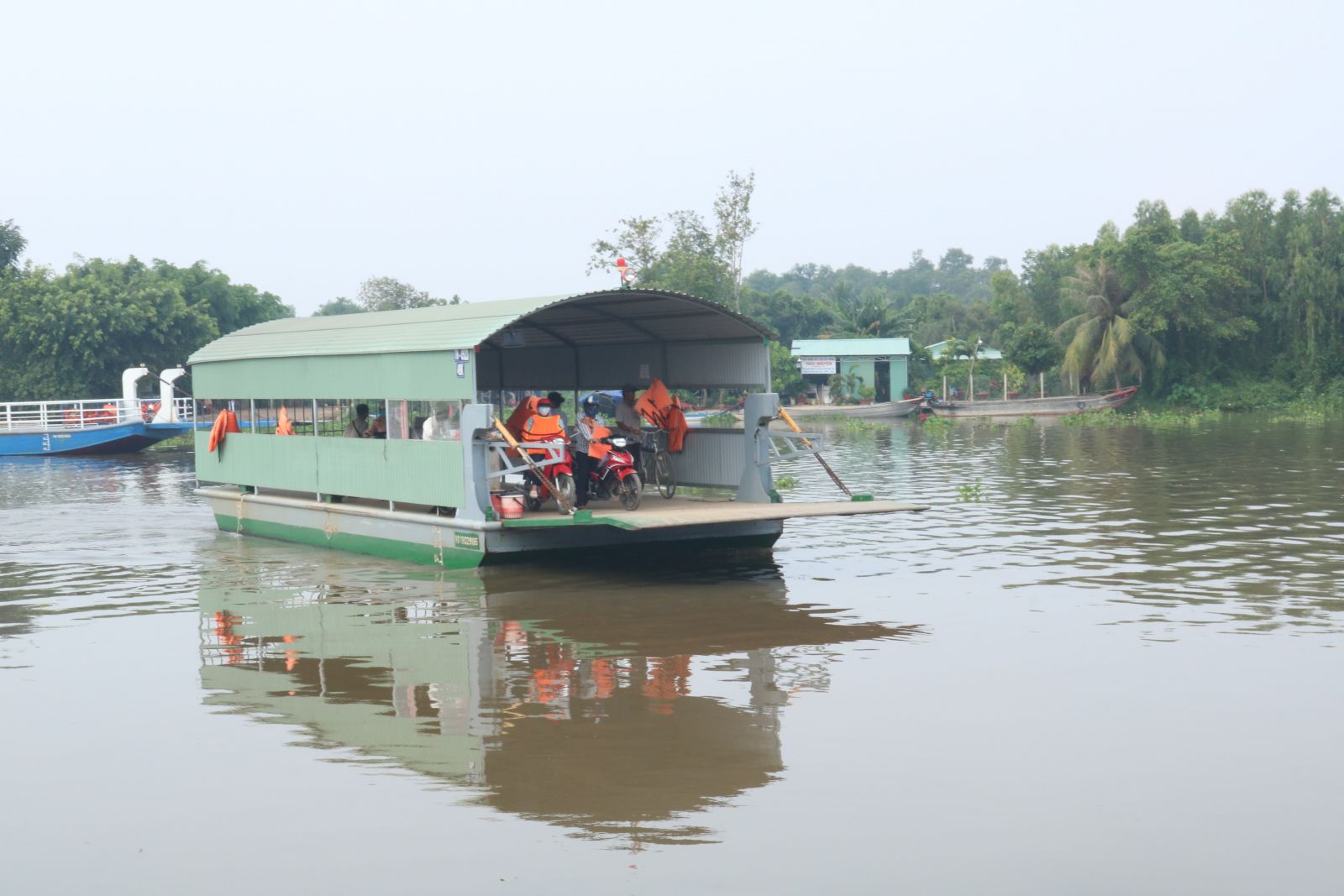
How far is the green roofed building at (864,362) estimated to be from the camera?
59.1m

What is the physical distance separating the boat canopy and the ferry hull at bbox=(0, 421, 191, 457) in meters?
21.2

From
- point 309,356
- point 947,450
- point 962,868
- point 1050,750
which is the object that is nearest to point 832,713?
point 1050,750

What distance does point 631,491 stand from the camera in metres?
14.5

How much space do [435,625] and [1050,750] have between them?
586 centimetres

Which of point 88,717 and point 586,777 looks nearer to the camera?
point 586,777

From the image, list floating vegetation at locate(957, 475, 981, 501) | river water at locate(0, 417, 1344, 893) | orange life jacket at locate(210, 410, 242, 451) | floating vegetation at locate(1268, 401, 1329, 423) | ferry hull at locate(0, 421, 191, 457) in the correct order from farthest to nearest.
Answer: floating vegetation at locate(1268, 401, 1329, 423)
ferry hull at locate(0, 421, 191, 457)
floating vegetation at locate(957, 475, 981, 501)
orange life jacket at locate(210, 410, 242, 451)
river water at locate(0, 417, 1344, 893)

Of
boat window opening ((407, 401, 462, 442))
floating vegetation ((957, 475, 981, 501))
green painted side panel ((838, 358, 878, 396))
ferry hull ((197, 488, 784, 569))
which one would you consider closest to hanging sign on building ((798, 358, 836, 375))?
green painted side panel ((838, 358, 878, 396))

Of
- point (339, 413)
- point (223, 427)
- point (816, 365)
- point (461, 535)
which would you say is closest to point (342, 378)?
point (339, 413)

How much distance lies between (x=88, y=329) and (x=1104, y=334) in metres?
37.8

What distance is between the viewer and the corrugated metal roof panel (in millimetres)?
58969

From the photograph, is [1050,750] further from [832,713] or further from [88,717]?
[88,717]

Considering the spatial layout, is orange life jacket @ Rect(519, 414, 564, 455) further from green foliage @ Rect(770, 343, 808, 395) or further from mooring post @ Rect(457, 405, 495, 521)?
green foliage @ Rect(770, 343, 808, 395)

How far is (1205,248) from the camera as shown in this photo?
54.1 m

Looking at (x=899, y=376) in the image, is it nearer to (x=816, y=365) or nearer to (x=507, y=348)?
(x=816, y=365)
